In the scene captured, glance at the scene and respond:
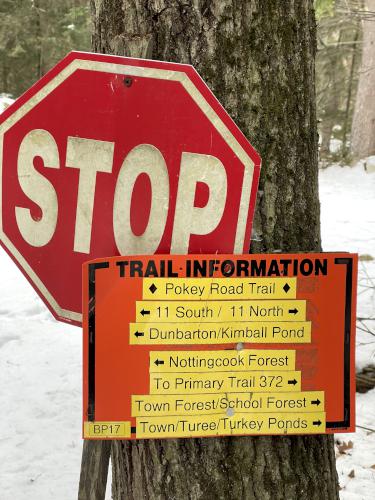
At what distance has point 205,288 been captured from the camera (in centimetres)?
138

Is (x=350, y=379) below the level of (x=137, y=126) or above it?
below

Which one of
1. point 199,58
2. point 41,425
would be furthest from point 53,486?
point 199,58

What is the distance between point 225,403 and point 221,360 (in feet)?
0.35

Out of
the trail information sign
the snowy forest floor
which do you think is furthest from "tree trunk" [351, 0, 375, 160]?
the trail information sign

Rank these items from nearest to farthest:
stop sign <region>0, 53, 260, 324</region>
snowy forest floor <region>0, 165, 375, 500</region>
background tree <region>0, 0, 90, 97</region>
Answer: stop sign <region>0, 53, 260, 324</region>, snowy forest floor <region>0, 165, 375, 500</region>, background tree <region>0, 0, 90, 97</region>

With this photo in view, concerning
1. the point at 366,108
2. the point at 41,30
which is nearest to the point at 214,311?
the point at 366,108

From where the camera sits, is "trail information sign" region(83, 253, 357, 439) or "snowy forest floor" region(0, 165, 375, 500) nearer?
"trail information sign" region(83, 253, 357, 439)

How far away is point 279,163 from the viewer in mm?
1533

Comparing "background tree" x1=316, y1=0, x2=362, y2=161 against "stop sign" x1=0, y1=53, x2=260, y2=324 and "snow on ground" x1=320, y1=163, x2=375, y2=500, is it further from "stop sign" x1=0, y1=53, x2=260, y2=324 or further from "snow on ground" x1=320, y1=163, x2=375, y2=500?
"stop sign" x1=0, y1=53, x2=260, y2=324

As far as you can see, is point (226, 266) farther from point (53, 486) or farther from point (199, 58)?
point (53, 486)

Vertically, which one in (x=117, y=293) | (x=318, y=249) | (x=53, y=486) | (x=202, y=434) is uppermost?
(x=318, y=249)

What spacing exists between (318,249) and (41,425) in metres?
2.78

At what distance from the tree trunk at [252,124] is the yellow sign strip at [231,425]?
0.24 ft

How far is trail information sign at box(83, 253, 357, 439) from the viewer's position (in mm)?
1372
